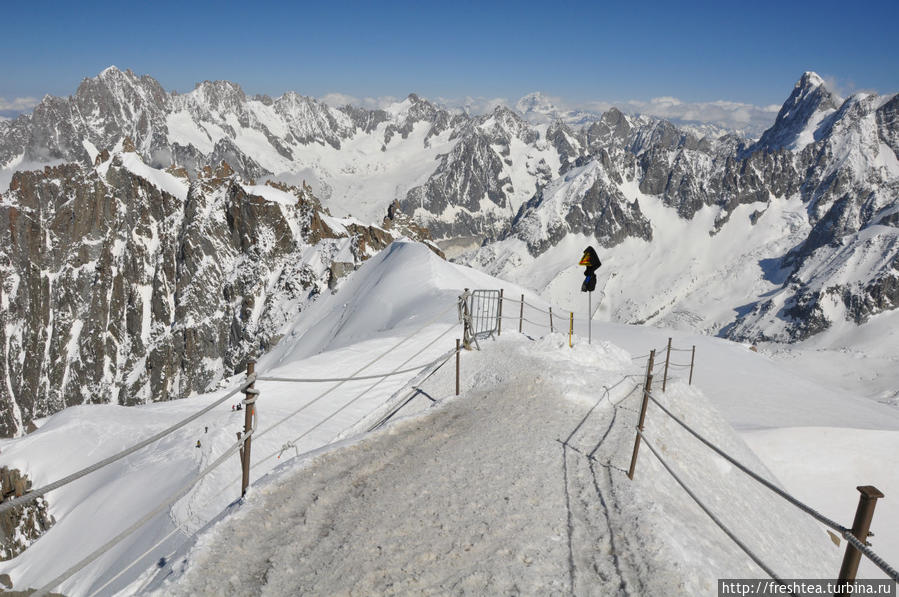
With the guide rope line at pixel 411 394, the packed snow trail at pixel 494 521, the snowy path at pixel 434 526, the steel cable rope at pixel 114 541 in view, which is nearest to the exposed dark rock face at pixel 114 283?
the guide rope line at pixel 411 394

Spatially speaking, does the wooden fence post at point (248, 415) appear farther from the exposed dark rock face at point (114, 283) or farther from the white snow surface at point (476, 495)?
the exposed dark rock face at point (114, 283)

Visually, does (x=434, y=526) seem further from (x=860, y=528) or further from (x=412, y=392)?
(x=412, y=392)

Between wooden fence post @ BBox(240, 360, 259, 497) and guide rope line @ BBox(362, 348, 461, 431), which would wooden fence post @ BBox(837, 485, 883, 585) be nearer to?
wooden fence post @ BBox(240, 360, 259, 497)

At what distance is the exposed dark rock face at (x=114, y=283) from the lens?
13138 centimetres

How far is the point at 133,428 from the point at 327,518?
26.2 metres

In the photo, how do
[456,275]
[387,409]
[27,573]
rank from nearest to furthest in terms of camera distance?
[387,409] → [27,573] → [456,275]

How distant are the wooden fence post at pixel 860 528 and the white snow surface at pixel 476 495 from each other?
1870 millimetres

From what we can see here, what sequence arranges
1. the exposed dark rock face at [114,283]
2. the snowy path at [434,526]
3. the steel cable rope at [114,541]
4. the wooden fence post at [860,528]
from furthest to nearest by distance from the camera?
1. the exposed dark rock face at [114,283]
2. the snowy path at [434,526]
3. the steel cable rope at [114,541]
4. the wooden fence post at [860,528]

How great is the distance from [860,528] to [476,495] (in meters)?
4.73

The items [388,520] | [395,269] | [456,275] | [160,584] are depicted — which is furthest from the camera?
[395,269]

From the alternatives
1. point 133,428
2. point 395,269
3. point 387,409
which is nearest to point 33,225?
point 395,269

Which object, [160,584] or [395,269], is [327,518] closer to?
[160,584]

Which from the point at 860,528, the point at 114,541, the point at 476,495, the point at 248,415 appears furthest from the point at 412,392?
the point at 860,528

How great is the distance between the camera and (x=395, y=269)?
54250mm
